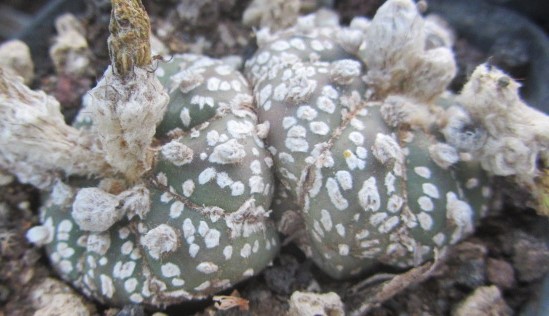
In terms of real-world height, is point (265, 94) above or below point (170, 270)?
above

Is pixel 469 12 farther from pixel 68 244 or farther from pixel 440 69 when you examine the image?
pixel 68 244

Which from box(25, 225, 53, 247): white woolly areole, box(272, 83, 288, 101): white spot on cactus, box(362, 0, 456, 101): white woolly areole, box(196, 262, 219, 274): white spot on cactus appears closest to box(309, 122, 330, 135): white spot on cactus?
box(272, 83, 288, 101): white spot on cactus

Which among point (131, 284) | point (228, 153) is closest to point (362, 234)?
point (228, 153)

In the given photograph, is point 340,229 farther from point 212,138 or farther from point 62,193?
point 62,193

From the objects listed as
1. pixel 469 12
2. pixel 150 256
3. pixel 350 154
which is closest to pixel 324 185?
pixel 350 154

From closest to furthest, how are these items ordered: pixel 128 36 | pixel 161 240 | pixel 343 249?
pixel 128 36 < pixel 161 240 < pixel 343 249

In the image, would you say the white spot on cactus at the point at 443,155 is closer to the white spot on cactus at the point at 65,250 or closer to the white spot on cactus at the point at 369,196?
the white spot on cactus at the point at 369,196
